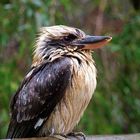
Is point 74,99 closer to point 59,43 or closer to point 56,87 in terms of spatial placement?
point 56,87

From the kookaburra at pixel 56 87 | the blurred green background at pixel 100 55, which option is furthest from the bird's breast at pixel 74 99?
the blurred green background at pixel 100 55

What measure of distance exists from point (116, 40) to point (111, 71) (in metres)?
0.49

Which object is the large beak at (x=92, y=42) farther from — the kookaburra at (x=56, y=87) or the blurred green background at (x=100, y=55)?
the blurred green background at (x=100, y=55)

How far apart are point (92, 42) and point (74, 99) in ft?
1.28

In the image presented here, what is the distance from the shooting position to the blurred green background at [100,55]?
6.70m

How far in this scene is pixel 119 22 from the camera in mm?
7625

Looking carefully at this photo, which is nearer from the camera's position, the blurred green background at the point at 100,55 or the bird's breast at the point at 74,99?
the bird's breast at the point at 74,99

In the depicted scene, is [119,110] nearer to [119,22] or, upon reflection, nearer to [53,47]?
[119,22]

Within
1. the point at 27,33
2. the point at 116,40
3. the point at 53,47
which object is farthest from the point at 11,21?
the point at 53,47

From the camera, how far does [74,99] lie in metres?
4.28

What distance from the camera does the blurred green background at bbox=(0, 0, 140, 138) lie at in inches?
264

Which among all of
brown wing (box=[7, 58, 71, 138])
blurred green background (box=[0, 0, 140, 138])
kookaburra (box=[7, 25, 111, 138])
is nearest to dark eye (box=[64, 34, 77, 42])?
kookaburra (box=[7, 25, 111, 138])

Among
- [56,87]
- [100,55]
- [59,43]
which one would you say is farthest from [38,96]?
[100,55]

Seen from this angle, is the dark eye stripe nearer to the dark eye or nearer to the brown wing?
the dark eye
